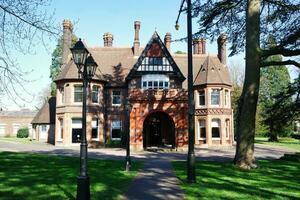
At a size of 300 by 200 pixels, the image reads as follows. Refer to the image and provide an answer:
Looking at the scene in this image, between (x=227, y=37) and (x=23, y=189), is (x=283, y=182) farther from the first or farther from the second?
(x=227, y=37)

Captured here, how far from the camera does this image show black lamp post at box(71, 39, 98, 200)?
29.6ft

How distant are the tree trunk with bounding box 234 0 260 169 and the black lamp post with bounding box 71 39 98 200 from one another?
1018 centimetres

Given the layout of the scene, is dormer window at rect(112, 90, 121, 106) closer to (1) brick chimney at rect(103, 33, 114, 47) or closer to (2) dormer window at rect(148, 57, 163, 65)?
(2) dormer window at rect(148, 57, 163, 65)

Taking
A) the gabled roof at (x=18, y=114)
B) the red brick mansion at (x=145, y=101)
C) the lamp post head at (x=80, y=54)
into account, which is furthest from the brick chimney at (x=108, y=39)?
the gabled roof at (x=18, y=114)

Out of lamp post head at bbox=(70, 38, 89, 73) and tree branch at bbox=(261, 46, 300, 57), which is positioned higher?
tree branch at bbox=(261, 46, 300, 57)

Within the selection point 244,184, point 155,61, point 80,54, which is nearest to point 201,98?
point 155,61

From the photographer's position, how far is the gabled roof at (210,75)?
3859cm

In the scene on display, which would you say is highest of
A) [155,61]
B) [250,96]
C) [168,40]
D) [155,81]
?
[168,40]

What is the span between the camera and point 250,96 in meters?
18.2

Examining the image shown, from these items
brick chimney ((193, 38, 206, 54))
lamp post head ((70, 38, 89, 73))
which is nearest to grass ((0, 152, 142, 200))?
lamp post head ((70, 38, 89, 73))

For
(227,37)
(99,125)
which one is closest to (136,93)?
(99,125)

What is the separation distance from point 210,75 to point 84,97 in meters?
30.4

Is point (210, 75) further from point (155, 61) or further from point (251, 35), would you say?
point (251, 35)

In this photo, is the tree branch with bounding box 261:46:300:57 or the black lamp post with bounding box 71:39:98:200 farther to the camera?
the tree branch with bounding box 261:46:300:57
